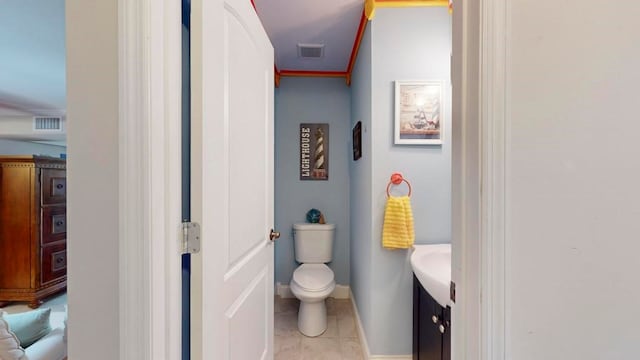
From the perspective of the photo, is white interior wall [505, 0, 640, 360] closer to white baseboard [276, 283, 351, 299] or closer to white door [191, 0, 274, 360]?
white door [191, 0, 274, 360]

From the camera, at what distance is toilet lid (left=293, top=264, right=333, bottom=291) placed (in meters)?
1.91

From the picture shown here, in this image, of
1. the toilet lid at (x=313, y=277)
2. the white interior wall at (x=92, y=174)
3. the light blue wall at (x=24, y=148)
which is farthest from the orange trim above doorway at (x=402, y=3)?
the light blue wall at (x=24, y=148)

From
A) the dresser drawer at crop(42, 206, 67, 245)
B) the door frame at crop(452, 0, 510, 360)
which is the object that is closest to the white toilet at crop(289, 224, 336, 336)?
the door frame at crop(452, 0, 510, 360)

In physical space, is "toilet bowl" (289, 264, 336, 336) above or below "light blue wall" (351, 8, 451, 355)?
below

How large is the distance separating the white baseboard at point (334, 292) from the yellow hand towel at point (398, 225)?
50.7 inches

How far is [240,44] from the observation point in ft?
3.25

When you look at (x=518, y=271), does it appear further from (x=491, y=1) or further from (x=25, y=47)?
(x=25, y=47)

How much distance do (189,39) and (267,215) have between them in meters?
0.85

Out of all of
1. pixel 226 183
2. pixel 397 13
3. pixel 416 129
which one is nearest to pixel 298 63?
pixel 397 13

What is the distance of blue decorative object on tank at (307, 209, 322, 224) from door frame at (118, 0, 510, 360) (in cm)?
192

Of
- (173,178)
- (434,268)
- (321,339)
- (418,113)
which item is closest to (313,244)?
(321,339)

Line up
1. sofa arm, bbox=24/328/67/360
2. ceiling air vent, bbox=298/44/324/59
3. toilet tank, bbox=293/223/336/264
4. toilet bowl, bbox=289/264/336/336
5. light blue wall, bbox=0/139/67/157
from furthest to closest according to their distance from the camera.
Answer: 1. light blue wall, bbox=0/139/67/157
2. toilet tank, bbox=293/223/336/264
3. ceiling air vent, bbox=298/44/324/59
4. toilet bowl, bbox=289/264/336/336
5. sofa arm, bbox=24/328/67/360

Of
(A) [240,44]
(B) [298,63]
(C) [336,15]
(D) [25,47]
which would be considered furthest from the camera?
(B) [298,63]

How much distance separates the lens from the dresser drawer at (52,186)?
2.76 m
